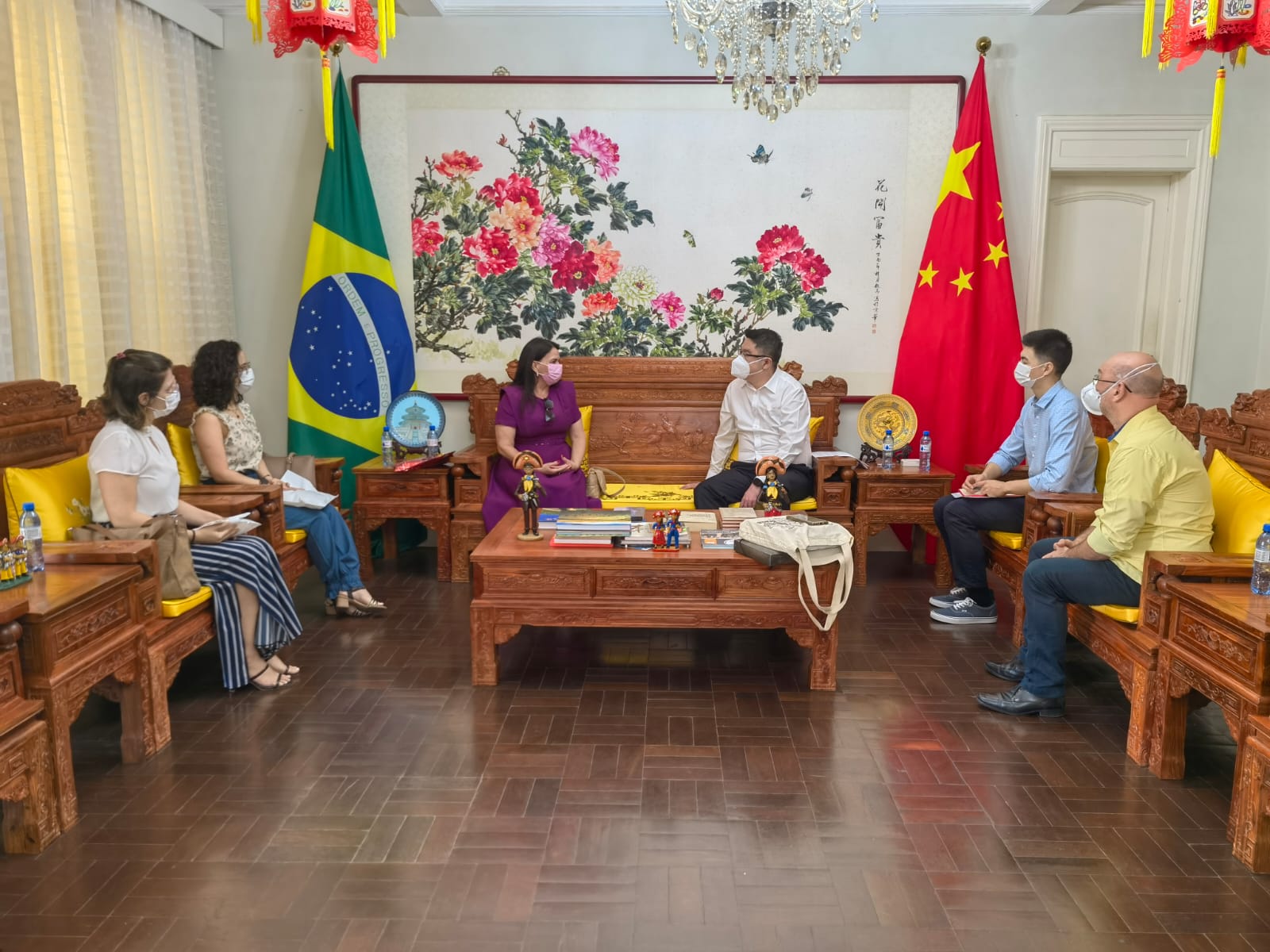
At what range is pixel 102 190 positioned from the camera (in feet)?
15.3

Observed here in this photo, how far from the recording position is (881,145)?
588 centimetres

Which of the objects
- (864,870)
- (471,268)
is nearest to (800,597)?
(864,870)

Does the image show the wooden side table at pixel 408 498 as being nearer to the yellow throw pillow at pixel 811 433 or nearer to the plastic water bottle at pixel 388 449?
the plastic water bottle at pixel 388 449

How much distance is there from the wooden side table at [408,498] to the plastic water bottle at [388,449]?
112mm

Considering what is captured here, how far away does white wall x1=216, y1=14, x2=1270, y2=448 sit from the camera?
5742 mm

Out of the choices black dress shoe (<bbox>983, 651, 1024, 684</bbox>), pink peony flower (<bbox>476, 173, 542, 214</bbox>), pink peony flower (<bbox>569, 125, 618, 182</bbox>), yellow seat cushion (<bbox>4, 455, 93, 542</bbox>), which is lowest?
black dress shoe (<bbox>983, 651, 1024, 684</bbox>)

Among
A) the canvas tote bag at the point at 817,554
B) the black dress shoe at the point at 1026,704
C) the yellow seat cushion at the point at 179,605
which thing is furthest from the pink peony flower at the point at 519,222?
the black dress shoe at the point at 1026,704

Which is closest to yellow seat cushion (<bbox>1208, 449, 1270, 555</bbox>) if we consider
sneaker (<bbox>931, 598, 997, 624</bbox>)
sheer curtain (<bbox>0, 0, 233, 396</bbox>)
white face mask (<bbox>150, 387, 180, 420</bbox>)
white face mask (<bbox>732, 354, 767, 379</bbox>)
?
sneaker (<bbox>931, 598, 997, 624</bbox>)

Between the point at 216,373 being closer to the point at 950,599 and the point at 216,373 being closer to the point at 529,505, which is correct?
the point at 529,505

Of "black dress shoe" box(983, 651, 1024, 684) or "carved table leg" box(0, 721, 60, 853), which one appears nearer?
"carved table leg" box(0, 721, 60, 853)

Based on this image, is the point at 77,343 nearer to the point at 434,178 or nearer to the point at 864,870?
the point at 434,178

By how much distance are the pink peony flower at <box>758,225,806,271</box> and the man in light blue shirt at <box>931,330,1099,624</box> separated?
1794mm

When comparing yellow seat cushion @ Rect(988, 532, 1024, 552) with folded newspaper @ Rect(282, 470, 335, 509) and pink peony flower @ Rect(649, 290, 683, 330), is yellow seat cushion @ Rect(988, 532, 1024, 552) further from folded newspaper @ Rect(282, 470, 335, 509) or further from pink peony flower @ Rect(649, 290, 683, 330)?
folded newspaper @ Rect(282, 470, 335, 509)

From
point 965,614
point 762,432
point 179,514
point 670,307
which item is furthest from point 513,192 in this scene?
point 965,614
